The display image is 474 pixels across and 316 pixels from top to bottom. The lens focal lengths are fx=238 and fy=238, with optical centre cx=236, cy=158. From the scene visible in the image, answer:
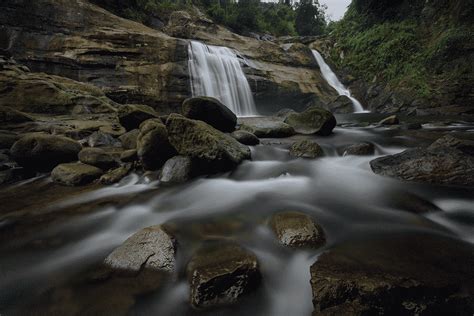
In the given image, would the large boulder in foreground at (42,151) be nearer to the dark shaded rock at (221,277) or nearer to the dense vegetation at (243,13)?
the dark shaded rock at (221,277)

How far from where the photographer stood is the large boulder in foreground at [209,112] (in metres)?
6.12

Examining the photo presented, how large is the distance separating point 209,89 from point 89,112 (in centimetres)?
669

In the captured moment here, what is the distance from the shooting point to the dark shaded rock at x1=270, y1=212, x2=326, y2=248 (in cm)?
220

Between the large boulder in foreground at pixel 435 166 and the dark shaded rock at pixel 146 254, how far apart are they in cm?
346

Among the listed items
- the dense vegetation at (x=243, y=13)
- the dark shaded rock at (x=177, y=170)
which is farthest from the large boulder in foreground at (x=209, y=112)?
the dense vegetation at (x=243, y=13)

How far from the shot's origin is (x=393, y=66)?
53.1 ft

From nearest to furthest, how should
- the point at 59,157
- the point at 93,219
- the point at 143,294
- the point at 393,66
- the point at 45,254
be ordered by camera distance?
the point at 143,294 < the point at 45,254 < the point at 93,219 < the point at 59,157 < the point at 393,66

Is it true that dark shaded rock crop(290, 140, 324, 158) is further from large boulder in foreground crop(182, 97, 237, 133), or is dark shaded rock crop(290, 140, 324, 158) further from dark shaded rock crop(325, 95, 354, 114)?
dark shaded rock crop(325, 95, 354, 114)

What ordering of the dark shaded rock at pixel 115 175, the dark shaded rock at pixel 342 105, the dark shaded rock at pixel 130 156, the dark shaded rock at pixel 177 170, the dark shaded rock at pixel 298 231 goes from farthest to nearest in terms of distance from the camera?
the dark shaded rock at pixel 342 105, the dark shaded rock at pixel 130 156, the dark shaded rock at pixel 115 175, the dark shaded rock at pixel 177 170, the dark shaded rock at pixel 298 231

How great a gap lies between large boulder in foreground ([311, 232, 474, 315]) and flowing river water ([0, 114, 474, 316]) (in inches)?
9.3

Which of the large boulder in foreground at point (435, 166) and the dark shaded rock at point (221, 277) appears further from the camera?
the large boulder in foreground at point (435, 166)

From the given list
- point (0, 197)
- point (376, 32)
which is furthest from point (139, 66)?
point (376, 32)

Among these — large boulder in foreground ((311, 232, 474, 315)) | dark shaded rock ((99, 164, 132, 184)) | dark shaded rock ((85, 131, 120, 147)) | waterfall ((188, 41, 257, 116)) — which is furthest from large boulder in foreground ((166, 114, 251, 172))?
waterfall ((188, 41, 257, 116))

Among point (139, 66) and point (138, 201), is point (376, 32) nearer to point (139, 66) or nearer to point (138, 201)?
point (139, 66)
